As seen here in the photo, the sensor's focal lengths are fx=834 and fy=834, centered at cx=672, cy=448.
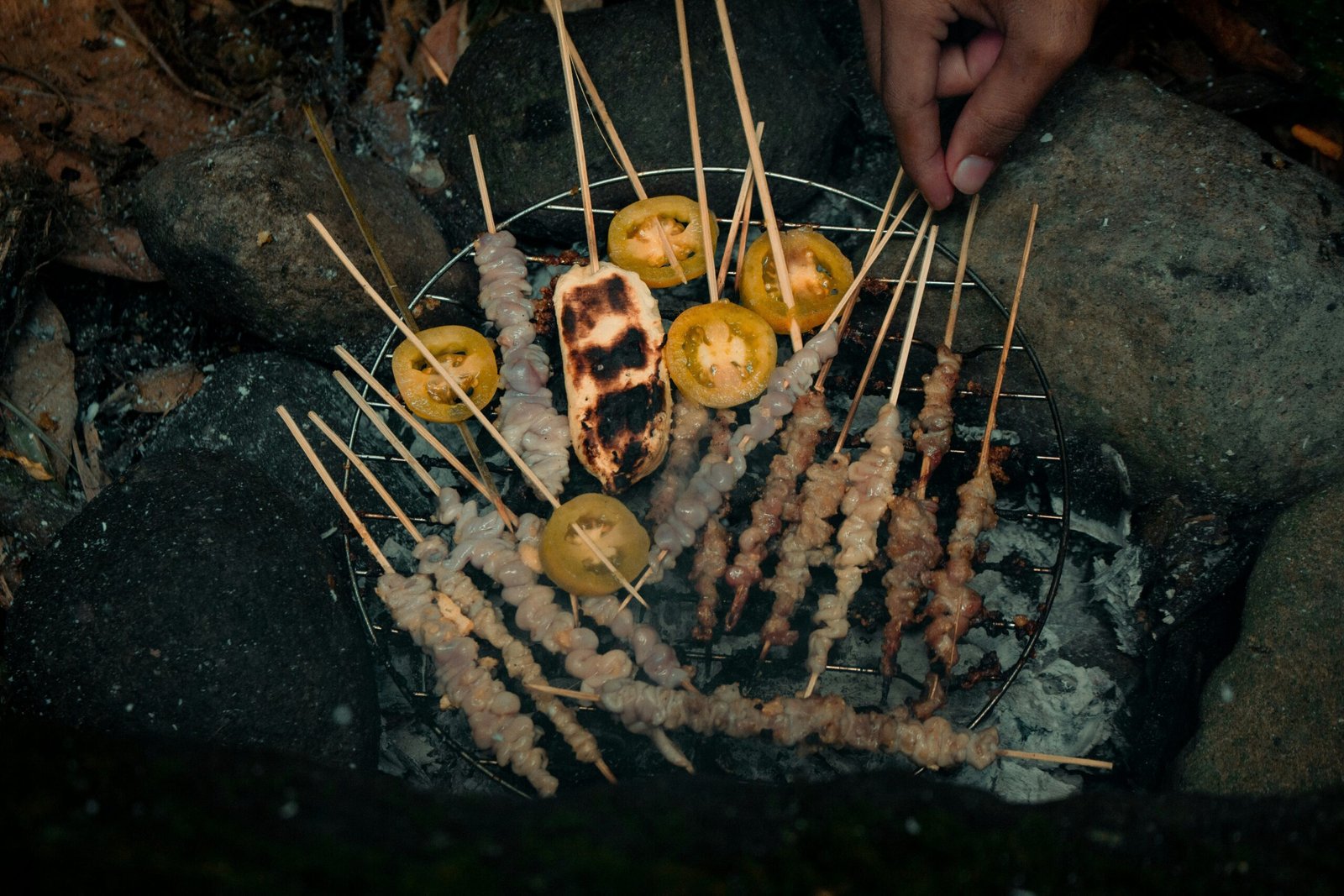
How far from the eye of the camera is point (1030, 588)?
13.8 ft

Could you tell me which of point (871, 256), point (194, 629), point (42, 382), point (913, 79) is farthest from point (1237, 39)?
point (42, 382)

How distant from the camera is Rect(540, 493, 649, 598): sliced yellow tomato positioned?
348cm

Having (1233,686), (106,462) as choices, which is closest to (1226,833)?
(1233,686)

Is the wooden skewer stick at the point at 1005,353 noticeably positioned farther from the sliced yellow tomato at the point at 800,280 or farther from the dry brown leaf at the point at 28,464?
the dry brown leaf at the point at 28,464

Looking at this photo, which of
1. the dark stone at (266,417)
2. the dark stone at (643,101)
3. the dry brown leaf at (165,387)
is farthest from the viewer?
the dry brown leaf at (165,387)

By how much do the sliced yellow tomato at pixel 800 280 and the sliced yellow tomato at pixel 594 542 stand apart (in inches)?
47.3

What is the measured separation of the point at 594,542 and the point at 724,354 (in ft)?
3.43

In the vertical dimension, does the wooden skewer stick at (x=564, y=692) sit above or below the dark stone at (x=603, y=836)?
below

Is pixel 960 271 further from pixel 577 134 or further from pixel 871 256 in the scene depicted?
pixel 577 134

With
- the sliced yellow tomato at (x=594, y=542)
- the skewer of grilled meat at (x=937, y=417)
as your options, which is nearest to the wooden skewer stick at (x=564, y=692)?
the sliced yellow tomato at (x=594, y=542)

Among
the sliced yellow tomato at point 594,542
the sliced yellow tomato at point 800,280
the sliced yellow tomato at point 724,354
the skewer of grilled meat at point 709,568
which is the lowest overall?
the skewer of grilled meat at point 709,568

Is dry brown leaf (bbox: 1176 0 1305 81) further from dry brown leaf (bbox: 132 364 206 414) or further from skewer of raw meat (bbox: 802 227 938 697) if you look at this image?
dry brown leaf (bbox: 132 364 206 414)

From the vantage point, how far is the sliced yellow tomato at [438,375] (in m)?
3.88

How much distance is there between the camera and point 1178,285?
153 inches
